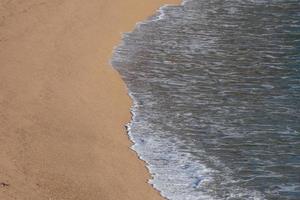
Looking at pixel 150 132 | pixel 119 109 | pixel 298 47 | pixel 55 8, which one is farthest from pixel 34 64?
pixel 298 47

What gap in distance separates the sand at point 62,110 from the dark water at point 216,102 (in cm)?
37

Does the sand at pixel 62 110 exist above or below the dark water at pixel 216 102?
above

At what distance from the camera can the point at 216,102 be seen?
12.1 meters

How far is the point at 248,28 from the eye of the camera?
Result: 17.7 meters

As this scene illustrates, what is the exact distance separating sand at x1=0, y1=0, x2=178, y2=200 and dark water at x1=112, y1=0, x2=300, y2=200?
0.37m

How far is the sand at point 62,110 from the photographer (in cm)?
878

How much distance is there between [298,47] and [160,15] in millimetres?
4201

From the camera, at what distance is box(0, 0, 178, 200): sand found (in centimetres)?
878

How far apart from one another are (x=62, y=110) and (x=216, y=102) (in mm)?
2616

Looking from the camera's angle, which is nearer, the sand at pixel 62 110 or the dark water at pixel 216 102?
the sand at pixel 62 110

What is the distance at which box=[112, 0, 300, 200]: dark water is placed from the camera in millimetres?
9430

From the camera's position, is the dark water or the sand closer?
the sand

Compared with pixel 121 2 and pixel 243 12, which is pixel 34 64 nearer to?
pixel 121 2

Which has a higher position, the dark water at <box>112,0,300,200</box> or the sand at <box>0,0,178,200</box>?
the sand at <box>0,0,178,200</box>
